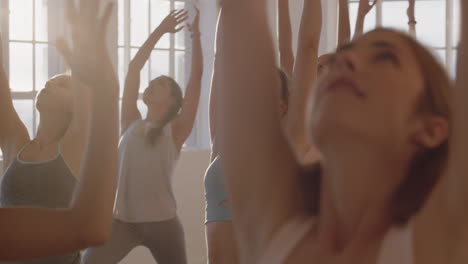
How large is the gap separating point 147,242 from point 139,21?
111 inches

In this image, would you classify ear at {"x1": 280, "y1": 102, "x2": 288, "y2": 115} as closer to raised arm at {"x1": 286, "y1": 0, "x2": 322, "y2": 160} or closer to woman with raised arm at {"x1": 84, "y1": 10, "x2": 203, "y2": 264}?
raised arm at {"x1": 286, "y1": 0, "x2": 322, "y2": 160}

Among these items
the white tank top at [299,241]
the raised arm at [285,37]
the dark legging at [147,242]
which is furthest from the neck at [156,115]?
the white tank top at [299,241]

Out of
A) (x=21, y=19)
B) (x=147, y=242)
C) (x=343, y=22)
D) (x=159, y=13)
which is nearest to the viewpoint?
(x=343, y=22)

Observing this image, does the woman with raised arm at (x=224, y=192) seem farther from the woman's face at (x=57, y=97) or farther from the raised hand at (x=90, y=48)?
the raised hand at (x=90, y=48)

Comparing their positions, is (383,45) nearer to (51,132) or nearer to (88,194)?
(88,194)

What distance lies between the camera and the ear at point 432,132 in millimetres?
925

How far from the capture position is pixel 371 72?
0.92 metres

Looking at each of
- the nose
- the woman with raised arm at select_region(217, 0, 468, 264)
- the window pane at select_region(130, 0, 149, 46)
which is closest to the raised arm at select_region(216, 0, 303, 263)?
the woman with raised arm at select_region(217, 0, 468, 264)

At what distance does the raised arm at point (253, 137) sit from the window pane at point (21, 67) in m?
4.49

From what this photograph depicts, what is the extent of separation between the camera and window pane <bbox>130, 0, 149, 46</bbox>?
599 cm

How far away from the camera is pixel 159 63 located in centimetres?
624

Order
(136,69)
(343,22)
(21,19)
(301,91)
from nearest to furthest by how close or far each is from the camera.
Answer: (301,91)
(343,22)
(136,69)
(21,19)

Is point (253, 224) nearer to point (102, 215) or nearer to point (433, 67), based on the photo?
point (102, 215)

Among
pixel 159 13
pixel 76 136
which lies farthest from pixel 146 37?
pixel 76 136
